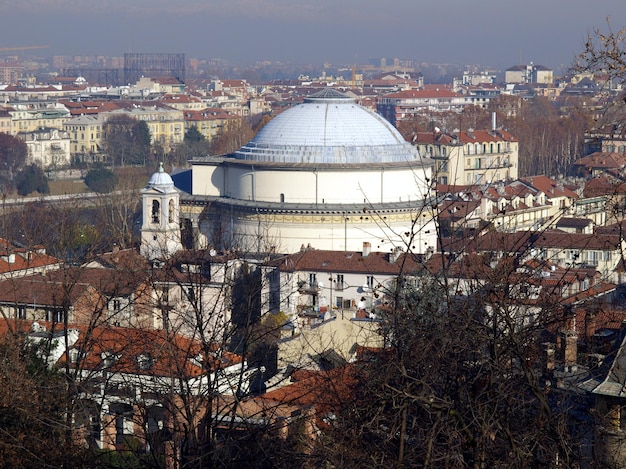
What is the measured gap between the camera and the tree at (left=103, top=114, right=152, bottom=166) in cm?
6050

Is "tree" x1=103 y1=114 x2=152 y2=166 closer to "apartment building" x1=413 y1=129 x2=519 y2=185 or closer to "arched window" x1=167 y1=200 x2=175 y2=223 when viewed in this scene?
"apartment building" x1=413 y1=129 x2=519 y2=185

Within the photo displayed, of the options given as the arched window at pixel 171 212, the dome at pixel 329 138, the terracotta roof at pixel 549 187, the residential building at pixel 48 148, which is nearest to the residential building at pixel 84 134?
the residential building at pixel 48 148

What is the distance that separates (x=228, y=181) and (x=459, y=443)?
65.8 feet

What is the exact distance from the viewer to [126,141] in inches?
2498

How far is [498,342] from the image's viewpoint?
718 cm

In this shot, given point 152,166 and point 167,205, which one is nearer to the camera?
point 167,205

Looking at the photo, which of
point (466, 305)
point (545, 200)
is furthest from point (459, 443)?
point (545, 200)

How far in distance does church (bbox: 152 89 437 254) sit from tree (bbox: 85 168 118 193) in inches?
844

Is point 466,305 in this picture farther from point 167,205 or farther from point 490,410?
point 167,205

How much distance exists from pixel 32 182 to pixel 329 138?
2519 cm

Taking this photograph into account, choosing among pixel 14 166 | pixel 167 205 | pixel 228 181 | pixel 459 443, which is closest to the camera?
pixel 459 443

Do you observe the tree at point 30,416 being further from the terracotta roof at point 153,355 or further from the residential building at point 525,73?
the residential building at point 525,73

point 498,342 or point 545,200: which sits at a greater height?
point 498,342

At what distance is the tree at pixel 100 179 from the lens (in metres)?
48.7
